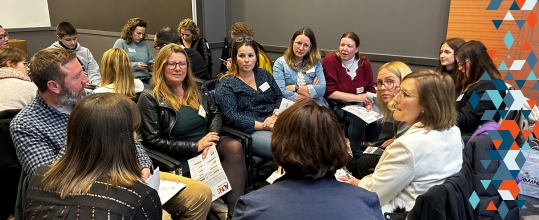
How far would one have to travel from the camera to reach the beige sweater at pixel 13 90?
2.28m

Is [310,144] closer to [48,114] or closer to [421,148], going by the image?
[421,148]

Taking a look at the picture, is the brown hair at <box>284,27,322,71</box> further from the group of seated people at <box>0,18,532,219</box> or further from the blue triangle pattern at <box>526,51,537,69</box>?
the blue triangle pattern at <box>526,51,537,69</box>

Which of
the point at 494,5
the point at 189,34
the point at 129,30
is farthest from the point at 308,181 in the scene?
the point at 129,30

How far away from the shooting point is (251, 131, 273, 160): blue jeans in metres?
2.68

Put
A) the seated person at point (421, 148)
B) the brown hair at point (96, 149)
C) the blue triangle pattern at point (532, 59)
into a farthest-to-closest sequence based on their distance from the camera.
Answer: the blue triangle pattern at point (532, 59)
the seated person at point (421, 148)
the brown hair at point (96, 149)

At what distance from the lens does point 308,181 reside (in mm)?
1135

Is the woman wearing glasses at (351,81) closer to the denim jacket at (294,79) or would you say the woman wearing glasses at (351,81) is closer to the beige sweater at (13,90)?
the denim jacket at (294,79)

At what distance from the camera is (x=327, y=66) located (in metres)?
3.58

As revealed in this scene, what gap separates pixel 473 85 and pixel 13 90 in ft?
9.79

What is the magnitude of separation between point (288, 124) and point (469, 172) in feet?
2.99

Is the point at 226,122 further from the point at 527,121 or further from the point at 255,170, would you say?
the point at 527,121

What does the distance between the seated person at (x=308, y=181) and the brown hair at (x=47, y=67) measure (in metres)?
1.20

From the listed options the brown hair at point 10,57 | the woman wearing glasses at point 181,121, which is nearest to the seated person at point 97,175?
the woman wearing glasses at point 181,121

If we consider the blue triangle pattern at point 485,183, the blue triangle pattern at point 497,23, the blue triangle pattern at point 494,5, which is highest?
the blue triangle pattern at point 494,5
